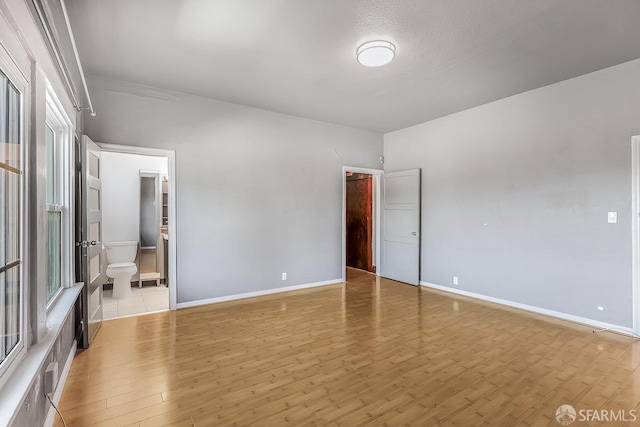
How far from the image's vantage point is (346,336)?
10.6 ft

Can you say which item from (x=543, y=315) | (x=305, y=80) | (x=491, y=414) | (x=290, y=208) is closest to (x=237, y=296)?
(x=290, y=208)

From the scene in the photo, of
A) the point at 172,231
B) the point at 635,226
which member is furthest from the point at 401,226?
the point at 172,231

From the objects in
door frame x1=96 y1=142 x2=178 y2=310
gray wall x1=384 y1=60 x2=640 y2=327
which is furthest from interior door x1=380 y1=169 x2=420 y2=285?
door frame x1=96 y1=142 x2=178 y2=310

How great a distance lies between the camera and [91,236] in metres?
3.21

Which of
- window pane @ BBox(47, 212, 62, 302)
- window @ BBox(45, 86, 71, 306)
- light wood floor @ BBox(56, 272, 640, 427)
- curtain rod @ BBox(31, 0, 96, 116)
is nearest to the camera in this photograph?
curtain rod @ BBox(31, 0, 96, 116)

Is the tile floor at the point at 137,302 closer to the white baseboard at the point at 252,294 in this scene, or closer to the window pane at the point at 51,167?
the white baseboard at the point at 252,294

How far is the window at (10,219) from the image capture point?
4.46 ft

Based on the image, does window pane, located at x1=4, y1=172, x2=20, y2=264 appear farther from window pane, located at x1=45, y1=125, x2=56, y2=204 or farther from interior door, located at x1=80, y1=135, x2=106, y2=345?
interior door, located at x1=80, y1=135, x2=106, y2=345

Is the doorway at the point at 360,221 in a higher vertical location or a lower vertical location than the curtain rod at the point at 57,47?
lower

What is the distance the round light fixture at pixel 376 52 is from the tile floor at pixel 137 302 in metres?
3.85

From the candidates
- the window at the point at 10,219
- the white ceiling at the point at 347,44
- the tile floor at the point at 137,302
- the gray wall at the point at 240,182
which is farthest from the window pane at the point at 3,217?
the tile floor at the point at 137,302

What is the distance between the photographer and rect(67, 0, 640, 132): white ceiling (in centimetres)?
242

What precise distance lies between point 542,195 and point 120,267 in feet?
19.4

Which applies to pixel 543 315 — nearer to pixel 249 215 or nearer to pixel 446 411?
pixel 446 411
